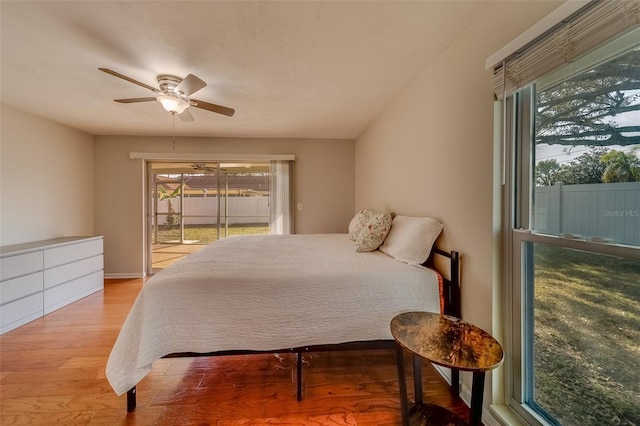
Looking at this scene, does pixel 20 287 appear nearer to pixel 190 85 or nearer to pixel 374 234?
pixel 190 85

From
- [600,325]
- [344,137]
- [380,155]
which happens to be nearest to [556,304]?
[600,325]

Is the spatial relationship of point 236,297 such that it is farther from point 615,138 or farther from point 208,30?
point 615,138

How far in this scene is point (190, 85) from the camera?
1.87m

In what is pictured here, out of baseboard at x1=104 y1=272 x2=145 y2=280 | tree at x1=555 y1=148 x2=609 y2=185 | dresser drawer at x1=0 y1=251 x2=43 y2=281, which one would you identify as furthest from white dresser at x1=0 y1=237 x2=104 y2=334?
tree at x1=555 y1=148 x2=609 y2=185

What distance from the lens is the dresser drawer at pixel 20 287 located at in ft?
7.63

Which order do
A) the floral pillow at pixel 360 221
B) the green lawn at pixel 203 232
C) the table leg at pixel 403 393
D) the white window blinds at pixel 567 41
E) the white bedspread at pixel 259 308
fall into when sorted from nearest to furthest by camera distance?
the white window blinds at pixel 567 41 < the table leg at pixel 403 393 < the white bedspread at pixel 259 308 < the floral pillow at pixel 360 221 < the green lawn at pixel 203 232

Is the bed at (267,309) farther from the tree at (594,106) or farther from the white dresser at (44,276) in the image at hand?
the white dresser at (44,276)

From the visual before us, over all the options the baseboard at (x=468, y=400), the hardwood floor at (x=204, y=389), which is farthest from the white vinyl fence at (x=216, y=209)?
the baseboard at (x=468, y=400)

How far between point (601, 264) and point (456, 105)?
45.3 inches

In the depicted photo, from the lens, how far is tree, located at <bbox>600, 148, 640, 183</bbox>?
0.83 meters

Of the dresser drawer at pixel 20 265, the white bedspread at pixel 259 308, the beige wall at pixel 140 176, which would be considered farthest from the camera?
the beige wall at pixel 140 176

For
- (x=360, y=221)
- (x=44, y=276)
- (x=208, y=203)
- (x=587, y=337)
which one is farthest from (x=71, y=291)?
(x=587, y=337)

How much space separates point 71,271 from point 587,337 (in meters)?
4.73

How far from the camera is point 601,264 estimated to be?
93 cm
